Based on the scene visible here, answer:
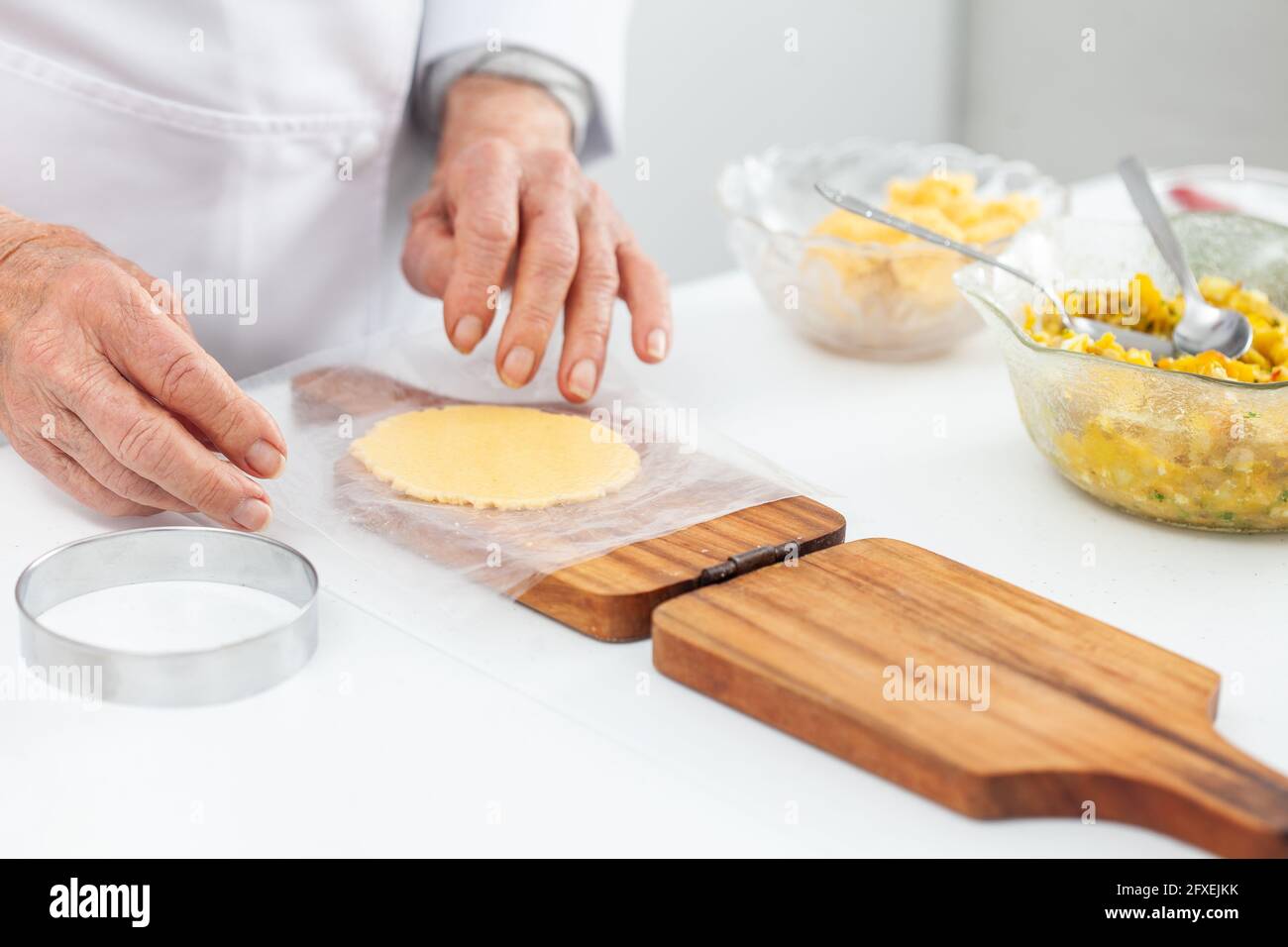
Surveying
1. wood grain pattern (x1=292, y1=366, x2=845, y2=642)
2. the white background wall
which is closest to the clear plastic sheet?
wood grain pattern (x1=292, y1=366, x2=845, y2=642)

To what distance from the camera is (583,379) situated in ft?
3.19

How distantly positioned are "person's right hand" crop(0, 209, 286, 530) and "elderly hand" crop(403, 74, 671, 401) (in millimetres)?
239

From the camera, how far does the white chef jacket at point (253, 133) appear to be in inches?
39.9

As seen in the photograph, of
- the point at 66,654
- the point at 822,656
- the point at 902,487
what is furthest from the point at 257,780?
the point at 902,487

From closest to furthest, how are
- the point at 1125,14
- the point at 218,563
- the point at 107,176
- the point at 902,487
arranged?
1. the point at 218,563
2. the point at 902,487
3. the point at 107,176
4. the point at 1125,14

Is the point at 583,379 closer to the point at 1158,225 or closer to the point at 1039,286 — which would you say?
the point at 1039,286

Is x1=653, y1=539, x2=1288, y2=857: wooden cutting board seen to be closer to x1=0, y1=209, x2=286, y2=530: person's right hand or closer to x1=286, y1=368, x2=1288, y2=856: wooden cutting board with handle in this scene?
x1=286, y1=368, x2=1288, y2=856: wooden cutting board with handle

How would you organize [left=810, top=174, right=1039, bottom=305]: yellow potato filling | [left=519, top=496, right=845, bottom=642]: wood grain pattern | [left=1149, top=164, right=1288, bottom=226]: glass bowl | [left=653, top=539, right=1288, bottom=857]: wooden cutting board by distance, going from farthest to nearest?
1. [left=1149, top=164, right=1288, bottom=226]: glass bowl
2. [left=810, top=174, right=1039, bottom=305]: yellow potato filling
3. [left=519, top=496, right=845, bottom=642]: wood grain pattern
4. [left=653, top=539, right=1288, bottom=857]: wooden cutting board

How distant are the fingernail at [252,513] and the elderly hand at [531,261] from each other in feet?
0.80

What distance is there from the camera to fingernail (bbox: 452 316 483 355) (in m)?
0.99

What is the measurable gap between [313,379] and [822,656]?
0.50m

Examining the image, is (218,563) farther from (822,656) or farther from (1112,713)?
(1112,713)

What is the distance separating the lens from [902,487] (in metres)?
0.92
